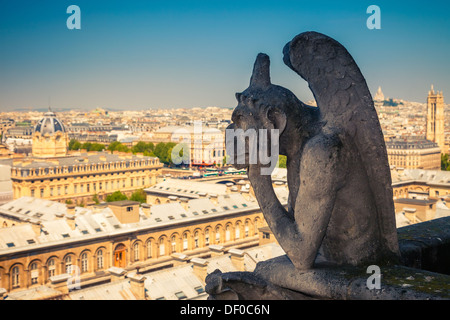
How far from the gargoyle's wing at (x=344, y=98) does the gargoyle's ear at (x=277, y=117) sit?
23 cm

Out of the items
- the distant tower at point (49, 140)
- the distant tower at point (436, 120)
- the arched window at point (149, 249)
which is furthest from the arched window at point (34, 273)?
the distant tower at point (436, 120)

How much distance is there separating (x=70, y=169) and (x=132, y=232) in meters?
34.0

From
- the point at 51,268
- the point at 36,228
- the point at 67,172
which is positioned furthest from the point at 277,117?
the point at 67,172

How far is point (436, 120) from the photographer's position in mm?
118688

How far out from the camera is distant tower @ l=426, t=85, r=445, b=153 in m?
118

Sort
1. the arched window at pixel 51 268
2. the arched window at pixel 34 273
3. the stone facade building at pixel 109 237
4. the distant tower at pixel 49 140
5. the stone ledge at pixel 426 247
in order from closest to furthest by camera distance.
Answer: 1. the stone ledge at pixel 426 247
2. the stone facade building at pixel 109 237
3. the arched window at pixel 34 273
4. the arched window at pixel 51 268
5. the distant tower at pixel 49 140

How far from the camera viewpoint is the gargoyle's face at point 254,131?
3332mm

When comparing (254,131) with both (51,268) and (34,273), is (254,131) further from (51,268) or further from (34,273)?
(51,268)

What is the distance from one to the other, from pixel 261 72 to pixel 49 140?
69.1 metres

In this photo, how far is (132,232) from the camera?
2978 centimetres

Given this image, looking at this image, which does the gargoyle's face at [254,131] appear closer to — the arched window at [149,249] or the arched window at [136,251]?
the arched window at [136,251]
